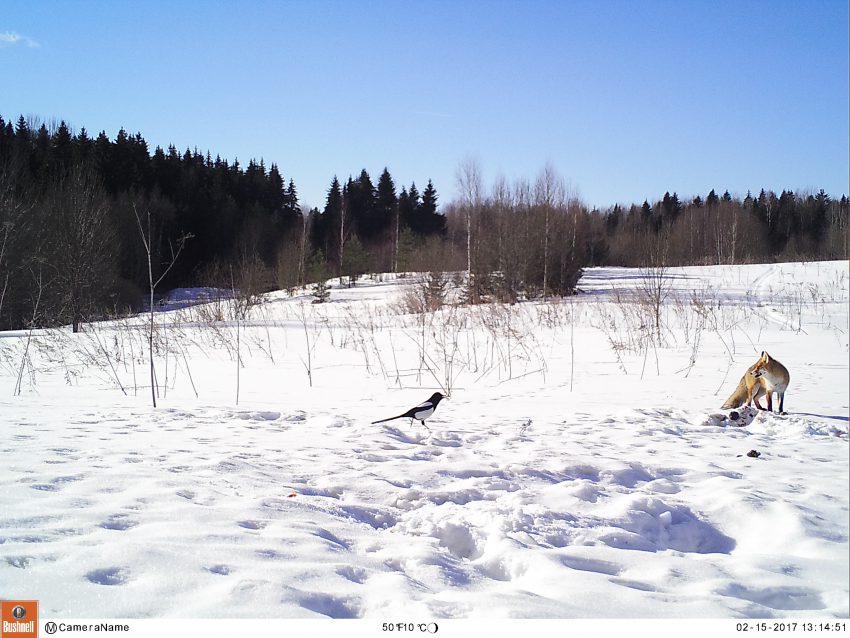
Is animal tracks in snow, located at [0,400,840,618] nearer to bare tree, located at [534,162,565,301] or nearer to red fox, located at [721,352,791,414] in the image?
red fox, located at [721,352,791,414]

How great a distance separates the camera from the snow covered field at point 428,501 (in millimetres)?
1709

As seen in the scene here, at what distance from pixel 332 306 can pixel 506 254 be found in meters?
6.96

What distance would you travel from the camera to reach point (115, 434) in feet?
11.8

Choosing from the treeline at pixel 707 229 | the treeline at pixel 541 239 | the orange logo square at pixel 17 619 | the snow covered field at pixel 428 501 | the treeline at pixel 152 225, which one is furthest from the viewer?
the treeline at pixel 707 229

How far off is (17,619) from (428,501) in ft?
5.49

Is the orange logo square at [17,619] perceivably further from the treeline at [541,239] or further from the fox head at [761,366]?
the treeline at [541,239]

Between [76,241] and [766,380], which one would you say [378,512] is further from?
[76,241]

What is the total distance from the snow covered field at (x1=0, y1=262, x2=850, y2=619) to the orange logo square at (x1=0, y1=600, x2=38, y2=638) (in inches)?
1.1

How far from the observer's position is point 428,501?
2.66 meters

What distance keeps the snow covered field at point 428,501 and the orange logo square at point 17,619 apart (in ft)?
0.09

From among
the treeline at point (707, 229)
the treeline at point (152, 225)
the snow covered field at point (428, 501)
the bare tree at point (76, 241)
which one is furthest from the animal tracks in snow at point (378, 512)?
the treeline at point (707, 229)

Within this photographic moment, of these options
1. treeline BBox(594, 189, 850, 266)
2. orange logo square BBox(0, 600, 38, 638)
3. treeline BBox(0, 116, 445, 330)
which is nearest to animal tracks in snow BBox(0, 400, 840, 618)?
orange logo square BBox(0, 600, 38, 638)

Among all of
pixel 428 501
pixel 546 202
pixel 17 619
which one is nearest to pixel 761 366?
pixel 428 501

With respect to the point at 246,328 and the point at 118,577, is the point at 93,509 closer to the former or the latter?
the point at 118,577
